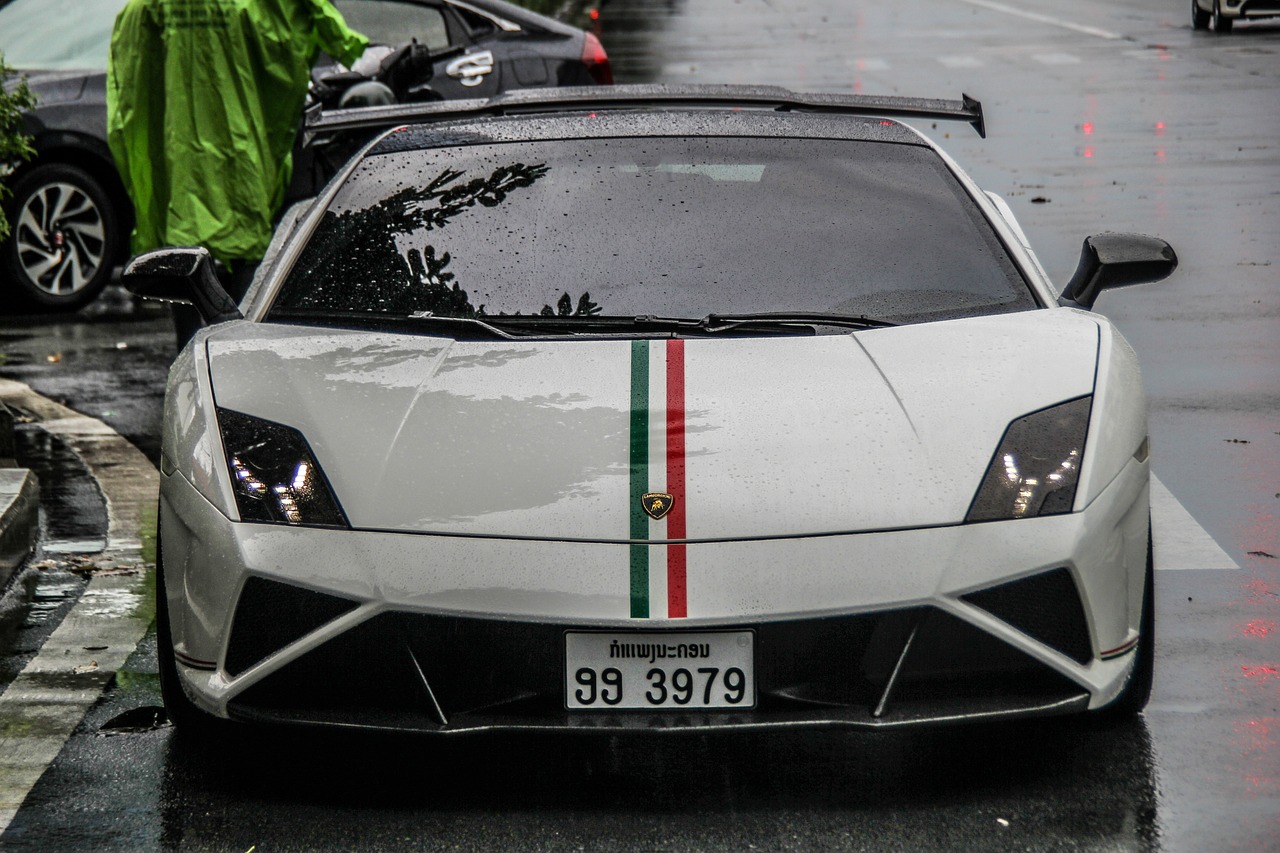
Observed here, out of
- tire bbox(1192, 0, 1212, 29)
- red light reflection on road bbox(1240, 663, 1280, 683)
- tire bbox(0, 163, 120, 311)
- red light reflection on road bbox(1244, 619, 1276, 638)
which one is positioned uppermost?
red light reflection on road bbox(1240, 663, 1280, 683)

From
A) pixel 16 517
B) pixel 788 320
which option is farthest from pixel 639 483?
pixel 16 517

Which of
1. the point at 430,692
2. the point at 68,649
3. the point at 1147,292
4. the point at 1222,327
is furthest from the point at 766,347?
the point at 1147,292

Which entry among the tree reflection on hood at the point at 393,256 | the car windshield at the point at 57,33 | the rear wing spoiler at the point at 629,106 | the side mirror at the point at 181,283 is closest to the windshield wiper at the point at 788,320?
the tree reflection on hood at the point at 393,256

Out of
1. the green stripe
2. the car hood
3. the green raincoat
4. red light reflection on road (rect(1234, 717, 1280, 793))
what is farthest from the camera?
the green raincoat

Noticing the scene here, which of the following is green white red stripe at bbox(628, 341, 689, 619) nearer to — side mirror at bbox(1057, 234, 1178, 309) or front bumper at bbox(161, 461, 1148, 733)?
front bumper at bbox(161, 461, 1148, 733)

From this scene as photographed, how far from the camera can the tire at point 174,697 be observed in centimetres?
407

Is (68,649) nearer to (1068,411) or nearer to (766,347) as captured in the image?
(766,347)

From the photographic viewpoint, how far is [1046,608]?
375 cm

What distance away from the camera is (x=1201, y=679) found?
4637 millimetres

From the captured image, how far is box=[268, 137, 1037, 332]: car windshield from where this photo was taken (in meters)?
4.60

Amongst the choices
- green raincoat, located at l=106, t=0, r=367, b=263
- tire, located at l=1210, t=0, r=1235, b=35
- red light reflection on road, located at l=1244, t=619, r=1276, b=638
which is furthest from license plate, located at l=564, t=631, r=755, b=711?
tire, located at l=1210, t=0, r=1235, b=35

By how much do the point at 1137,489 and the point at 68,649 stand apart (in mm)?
2740

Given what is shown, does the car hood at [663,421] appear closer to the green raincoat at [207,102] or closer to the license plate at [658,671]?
the license plate at [658,671]

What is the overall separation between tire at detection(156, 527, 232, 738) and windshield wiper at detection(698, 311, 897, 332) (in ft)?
4.28
